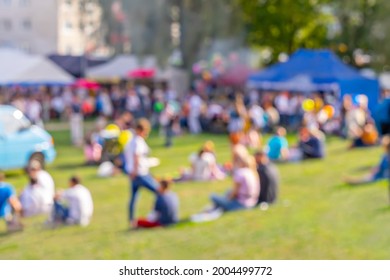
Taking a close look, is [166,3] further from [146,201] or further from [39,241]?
[39,241]

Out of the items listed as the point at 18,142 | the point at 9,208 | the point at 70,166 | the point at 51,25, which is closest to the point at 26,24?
the point at 51,25

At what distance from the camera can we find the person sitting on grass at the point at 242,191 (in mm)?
10555

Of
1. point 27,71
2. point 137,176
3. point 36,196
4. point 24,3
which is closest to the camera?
point 137,176

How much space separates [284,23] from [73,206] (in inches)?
1040

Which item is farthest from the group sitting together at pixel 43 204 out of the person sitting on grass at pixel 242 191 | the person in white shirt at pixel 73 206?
the person sitting on grass at pixel 242 191

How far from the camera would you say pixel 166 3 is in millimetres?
31750

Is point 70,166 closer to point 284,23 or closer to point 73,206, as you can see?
point 73,206

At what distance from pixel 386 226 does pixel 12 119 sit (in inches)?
340

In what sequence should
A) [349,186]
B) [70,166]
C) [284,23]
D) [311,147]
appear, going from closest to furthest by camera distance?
1. [349,186]
2. [311,147]
3. [70,166]
4. [284,23]

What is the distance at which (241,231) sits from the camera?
962 cm

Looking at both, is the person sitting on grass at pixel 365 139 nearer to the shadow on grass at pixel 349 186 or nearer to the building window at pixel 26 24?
the shadow on grass at pixel 349 186

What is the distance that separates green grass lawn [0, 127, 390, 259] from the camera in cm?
859

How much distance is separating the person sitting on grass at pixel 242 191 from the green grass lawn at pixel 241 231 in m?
0.17
